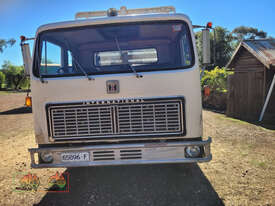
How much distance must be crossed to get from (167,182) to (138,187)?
0.51 metres

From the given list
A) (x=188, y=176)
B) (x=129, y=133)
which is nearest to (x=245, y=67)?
(x=188, y=176)

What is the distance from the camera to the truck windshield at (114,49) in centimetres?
328

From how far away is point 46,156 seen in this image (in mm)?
3133

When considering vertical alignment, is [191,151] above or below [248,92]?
above

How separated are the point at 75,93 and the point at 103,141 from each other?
79 cm

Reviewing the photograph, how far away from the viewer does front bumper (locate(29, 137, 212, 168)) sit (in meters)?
2.99

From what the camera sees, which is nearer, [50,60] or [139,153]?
[139,153]

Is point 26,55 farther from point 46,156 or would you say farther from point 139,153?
point 139,153

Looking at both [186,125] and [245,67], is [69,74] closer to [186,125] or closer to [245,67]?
[186,125]

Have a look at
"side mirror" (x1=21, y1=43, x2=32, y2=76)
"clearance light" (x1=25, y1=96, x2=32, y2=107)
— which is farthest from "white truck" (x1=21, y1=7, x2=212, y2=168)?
"clearance light" (x1=25, y1=96, x2=32, y2=107)

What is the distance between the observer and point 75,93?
318cm

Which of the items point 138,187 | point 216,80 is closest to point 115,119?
point 138,187

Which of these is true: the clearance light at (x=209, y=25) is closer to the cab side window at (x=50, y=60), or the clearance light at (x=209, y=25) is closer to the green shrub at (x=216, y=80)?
the cab side window at (x=50, y=60)

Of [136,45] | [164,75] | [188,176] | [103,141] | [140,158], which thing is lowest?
[188,176]
